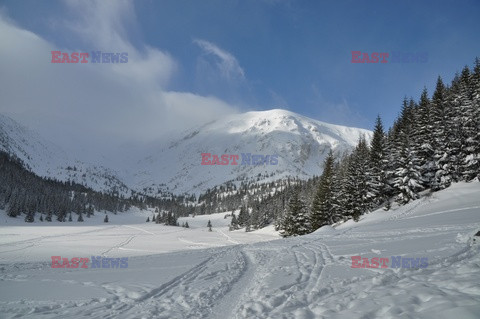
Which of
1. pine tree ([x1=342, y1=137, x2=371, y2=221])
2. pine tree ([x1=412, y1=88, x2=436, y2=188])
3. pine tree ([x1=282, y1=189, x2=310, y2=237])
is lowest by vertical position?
pine tree ([x1=282, y1=189, x2=310, y2=237])

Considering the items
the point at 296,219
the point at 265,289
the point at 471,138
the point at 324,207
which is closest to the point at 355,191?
the point at 324,207

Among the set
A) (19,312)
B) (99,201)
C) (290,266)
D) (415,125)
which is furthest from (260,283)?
(99,201)

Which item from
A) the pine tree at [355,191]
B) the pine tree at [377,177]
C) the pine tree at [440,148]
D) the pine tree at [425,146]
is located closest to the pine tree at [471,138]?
the pine tree at [440,148]

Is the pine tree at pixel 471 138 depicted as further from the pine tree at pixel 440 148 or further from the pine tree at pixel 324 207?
the pine tree at pixel 324 207

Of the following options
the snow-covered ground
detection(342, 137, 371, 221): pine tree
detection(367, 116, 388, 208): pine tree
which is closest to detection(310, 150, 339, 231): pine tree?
detection(342, 137, 371, 221): pine tree

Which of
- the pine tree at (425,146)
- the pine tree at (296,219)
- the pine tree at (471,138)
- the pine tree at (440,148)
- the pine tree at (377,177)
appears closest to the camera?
the pine tree at (471,138)

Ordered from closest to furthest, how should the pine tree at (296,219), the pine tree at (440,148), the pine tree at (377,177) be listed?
the pine tree at (440,148), the pine tree at (377,177), the pine tree at (296,219)

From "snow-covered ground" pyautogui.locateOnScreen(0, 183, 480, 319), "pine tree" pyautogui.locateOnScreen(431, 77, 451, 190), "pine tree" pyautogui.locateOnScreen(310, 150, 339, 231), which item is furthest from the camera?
"pine tree" pyautogui.locateOnScreen(310, 150, 339, 231)

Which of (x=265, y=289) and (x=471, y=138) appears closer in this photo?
(x=265, y=289)

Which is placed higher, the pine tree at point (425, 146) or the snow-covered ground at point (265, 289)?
the pine tree at point (425, 146)

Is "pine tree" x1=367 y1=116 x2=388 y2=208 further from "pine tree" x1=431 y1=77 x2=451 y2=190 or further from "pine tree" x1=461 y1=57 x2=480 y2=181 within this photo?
"pine tree" x1=461 y1=57 x2=480 y2=181

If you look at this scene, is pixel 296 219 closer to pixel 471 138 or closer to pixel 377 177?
pixel 377 177

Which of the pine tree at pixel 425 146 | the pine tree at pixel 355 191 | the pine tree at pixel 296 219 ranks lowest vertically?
the pine tree at pixel 296 219

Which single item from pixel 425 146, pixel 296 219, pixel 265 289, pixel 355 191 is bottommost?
pixel 296 219
